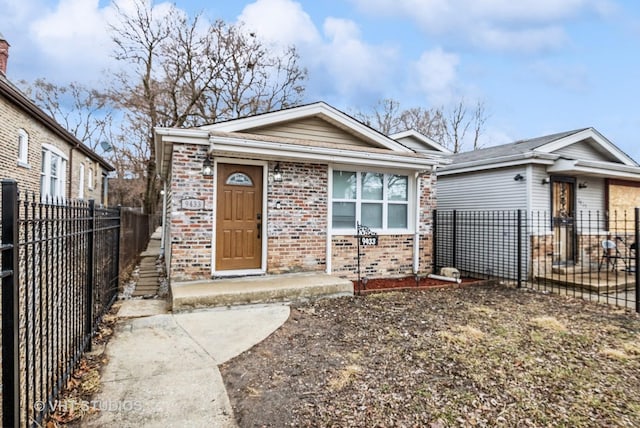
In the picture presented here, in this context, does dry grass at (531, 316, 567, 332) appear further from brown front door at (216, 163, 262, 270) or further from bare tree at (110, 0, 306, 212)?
bare tree at (110, 0, 306, 212)

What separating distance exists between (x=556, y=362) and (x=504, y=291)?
3926 mm

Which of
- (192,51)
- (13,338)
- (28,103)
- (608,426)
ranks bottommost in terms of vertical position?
(608,426)

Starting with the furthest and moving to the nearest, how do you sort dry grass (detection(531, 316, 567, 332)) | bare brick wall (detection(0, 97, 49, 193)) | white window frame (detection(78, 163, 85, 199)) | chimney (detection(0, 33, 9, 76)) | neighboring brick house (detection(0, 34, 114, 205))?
white window frame (detection(78, 163, 85, 199)) → chimney (detection(0, 33, 9, 76)) → neighboring brick house (detection(0, 34, 114, 205)) → bare brick wall (detection(0, 97, 49, 193)) → dry grass (detection(531, 316, 567, 332))

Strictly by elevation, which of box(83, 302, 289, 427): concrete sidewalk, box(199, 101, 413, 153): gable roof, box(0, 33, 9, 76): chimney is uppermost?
box(0, 33, 9, 76): chimney

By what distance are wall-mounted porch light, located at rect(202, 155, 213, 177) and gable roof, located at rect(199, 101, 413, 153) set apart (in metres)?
0.61

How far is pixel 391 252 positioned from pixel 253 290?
3.66 meters

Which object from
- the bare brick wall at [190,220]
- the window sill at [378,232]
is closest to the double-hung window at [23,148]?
the bare brick wall at [190,220]

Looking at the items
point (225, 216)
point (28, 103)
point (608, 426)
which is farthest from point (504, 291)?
point (28, 103)

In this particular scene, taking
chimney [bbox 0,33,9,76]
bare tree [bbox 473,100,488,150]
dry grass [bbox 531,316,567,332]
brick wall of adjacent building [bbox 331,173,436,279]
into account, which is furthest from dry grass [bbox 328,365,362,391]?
bare tree [bbox 473,100,488,150]

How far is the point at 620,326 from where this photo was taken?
5117 millimetres

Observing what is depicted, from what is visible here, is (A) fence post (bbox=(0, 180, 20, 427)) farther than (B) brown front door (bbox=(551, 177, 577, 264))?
No

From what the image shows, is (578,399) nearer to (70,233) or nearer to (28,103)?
(70,233)

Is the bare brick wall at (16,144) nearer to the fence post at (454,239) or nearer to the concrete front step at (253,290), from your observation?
the concrete front step at (253,290)

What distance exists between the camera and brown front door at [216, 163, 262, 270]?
260 inches
